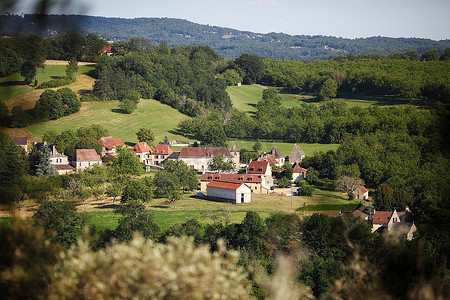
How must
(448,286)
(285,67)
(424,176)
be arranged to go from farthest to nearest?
(285,67) < (424,176) < (448,286)

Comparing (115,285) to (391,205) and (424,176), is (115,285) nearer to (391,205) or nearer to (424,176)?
(391,205)

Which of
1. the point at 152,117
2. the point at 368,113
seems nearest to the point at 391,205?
the point at 368,113

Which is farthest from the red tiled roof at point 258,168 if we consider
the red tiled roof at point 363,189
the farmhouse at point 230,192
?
the red tiled roof at point 363,189

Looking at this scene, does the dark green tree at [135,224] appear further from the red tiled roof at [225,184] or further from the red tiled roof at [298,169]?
the red tiled roof at [298,169]

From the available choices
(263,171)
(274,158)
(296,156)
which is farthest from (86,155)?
(296,156)

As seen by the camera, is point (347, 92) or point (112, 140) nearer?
point (112, 140)

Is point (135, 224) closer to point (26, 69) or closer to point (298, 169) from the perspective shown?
point (26, 69)

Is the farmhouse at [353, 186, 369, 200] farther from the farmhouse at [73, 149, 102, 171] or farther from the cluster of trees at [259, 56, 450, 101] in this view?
the cluster of trees at [259, 56, 450, 101]
